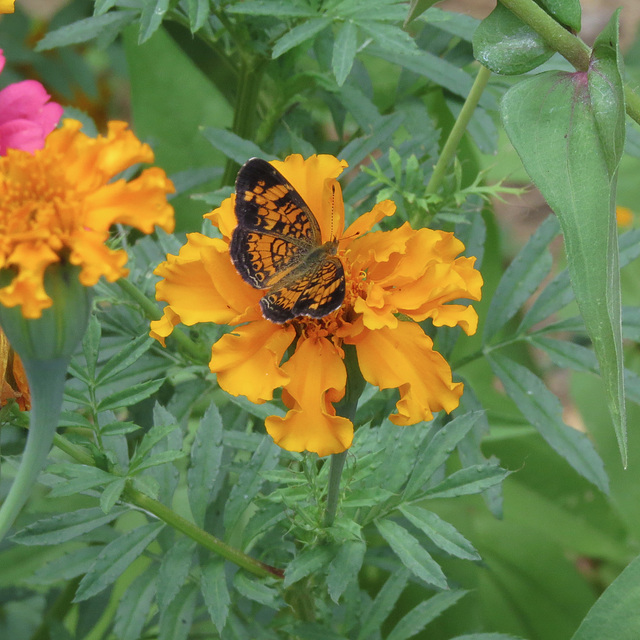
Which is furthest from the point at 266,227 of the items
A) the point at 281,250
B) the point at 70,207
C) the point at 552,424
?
the point at 552,424

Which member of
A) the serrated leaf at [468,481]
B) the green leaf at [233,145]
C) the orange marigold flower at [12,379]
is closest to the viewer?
the orange marigold flower at [12,379]

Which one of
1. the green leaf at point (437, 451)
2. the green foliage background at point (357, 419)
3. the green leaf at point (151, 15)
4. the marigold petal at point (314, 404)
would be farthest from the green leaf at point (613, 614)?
the green leaf at point (151, 15)

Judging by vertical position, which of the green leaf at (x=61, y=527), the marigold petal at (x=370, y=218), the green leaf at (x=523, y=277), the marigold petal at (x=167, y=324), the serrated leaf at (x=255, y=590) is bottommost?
the green leaf at (x=523, y=277)

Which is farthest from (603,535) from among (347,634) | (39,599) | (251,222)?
(251,222)

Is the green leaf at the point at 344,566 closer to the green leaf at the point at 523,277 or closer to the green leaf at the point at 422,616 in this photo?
the green leaf at the point at 422,616

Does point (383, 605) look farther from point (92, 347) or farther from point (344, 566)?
point (92, 347)
